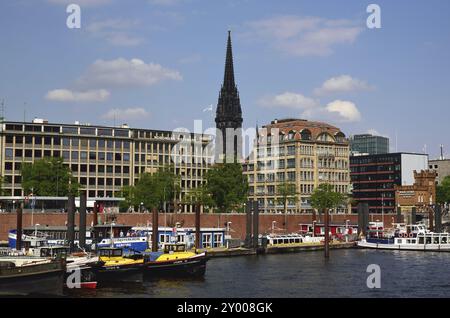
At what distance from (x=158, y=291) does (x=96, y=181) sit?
125144mm

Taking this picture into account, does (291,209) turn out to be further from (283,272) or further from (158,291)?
(158,291)

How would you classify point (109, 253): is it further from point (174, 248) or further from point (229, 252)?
point (229, 252)

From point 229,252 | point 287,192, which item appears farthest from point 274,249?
point 287,192

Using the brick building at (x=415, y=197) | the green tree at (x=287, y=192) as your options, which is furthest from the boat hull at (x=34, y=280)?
the brick building at (x=415, y=197)

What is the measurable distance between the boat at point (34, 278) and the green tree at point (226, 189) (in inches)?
3801

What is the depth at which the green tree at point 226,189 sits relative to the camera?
153 meters

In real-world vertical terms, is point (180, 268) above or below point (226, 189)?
below

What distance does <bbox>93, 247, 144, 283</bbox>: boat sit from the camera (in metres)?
64.1

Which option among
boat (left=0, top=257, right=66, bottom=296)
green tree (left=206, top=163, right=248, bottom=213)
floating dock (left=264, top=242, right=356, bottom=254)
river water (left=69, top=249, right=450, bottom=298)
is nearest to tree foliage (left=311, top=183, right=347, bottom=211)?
green tree (left=206, top=163, right=248, bottom=213)

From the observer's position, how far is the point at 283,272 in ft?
253

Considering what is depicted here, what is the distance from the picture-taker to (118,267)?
65.0 m

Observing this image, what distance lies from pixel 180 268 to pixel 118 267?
7.85 metres

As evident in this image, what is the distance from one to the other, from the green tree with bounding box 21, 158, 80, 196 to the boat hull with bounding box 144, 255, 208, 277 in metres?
83.0
